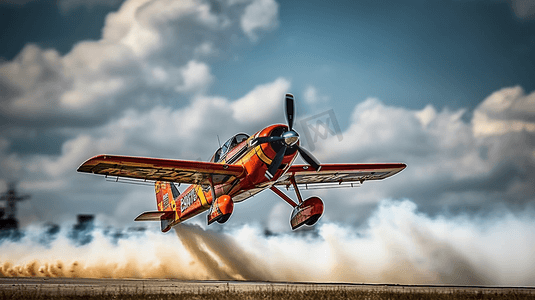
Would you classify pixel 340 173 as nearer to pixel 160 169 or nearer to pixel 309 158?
pixel 309 158

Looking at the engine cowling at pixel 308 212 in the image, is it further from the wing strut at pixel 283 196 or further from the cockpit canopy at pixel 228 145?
the cockpit canopy at pixel 228 145

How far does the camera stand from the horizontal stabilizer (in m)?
30.2

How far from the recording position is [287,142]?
2192cm

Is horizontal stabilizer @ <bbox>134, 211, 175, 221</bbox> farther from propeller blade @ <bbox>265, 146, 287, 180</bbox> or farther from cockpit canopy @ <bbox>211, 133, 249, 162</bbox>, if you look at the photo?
propeller blade @ <bbox>265, 146, 287, 180</bbox>

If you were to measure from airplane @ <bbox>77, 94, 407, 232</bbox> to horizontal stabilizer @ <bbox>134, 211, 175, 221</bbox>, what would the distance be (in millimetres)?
1870

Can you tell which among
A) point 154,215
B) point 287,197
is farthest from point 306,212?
point 154,215

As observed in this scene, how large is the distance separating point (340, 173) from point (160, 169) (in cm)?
1077

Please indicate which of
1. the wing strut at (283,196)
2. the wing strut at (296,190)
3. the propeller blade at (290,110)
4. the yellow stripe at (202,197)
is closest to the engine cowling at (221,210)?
the yellow stripe at (202,197)

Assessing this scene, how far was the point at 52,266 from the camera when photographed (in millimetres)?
31000

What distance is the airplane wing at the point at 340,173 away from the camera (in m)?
27.2

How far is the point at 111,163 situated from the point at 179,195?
30.4 ft

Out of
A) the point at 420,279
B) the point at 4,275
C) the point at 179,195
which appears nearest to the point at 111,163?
the point at 179,195

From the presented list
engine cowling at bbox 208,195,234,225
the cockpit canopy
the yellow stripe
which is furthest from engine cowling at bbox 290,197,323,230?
the yellow stripe

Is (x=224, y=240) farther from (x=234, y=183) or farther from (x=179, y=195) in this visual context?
(x=234, y=183)
